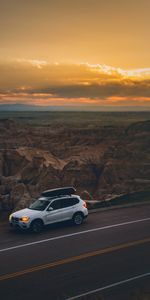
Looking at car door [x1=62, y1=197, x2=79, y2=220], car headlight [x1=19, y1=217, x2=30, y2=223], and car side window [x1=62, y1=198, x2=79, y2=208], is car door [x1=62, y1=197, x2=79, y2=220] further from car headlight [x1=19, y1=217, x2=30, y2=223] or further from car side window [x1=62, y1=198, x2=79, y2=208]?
car headlight [x1=19, y1=217, x2=30, y2=223]

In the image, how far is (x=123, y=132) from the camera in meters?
85.9

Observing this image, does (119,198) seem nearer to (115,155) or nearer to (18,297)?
(18,297)

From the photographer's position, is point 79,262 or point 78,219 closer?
point 79,262

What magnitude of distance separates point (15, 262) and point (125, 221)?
875 cm

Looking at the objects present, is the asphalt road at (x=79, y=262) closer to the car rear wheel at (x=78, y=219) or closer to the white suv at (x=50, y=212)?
the car rear wheel at (x=78, y=219)

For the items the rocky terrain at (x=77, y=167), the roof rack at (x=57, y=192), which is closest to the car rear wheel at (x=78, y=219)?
the roof rack at (x=57, y=192)

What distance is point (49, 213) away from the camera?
2208 cm

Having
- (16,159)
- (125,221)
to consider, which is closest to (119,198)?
(125,221)

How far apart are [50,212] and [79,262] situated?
5.84 meters

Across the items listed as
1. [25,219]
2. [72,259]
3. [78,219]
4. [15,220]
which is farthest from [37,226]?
[72,259]

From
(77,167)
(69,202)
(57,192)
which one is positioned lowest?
(77,167)

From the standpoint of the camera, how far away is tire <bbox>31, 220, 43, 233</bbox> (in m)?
21.5

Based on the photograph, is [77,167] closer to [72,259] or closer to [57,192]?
[57,192]

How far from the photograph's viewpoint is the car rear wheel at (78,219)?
22938 mm
